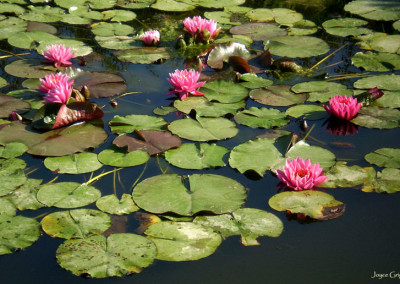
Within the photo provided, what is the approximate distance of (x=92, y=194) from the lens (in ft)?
9.68

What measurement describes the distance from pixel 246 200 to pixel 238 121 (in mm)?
983

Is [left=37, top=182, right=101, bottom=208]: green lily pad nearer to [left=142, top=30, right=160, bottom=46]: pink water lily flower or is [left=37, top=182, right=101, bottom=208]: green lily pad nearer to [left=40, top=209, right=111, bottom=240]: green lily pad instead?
[left=40, top=209, right=111, bottom=240]: green lily pad

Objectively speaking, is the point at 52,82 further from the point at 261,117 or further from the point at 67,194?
the point at 261,117

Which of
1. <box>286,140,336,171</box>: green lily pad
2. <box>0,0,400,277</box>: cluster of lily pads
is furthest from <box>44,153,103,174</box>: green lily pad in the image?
<box>286,140,336,171</box>: green lily pad

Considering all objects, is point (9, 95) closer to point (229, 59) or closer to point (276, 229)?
point (229, 59)

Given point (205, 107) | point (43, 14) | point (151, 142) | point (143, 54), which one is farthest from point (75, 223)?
point (43, 14)

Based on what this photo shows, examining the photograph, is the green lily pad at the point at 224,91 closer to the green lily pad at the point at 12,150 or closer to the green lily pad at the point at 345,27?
the green lily pad at the point at 12,150

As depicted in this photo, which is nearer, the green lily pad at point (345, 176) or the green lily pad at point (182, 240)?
the green lily pad at point (182, 240)

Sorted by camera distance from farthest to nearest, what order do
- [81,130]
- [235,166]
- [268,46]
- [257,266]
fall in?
[268,46] < [81,130] < [235,166] < [257,266]

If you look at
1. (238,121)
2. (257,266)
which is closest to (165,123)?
(238,121)

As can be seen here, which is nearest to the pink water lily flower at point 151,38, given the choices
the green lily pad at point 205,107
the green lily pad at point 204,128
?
the green lily pad at point 205,107

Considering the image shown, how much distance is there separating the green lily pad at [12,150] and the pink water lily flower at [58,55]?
140cm

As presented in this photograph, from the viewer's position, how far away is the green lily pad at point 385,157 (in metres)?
3.21

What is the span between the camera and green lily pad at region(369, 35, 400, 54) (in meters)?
5.05
